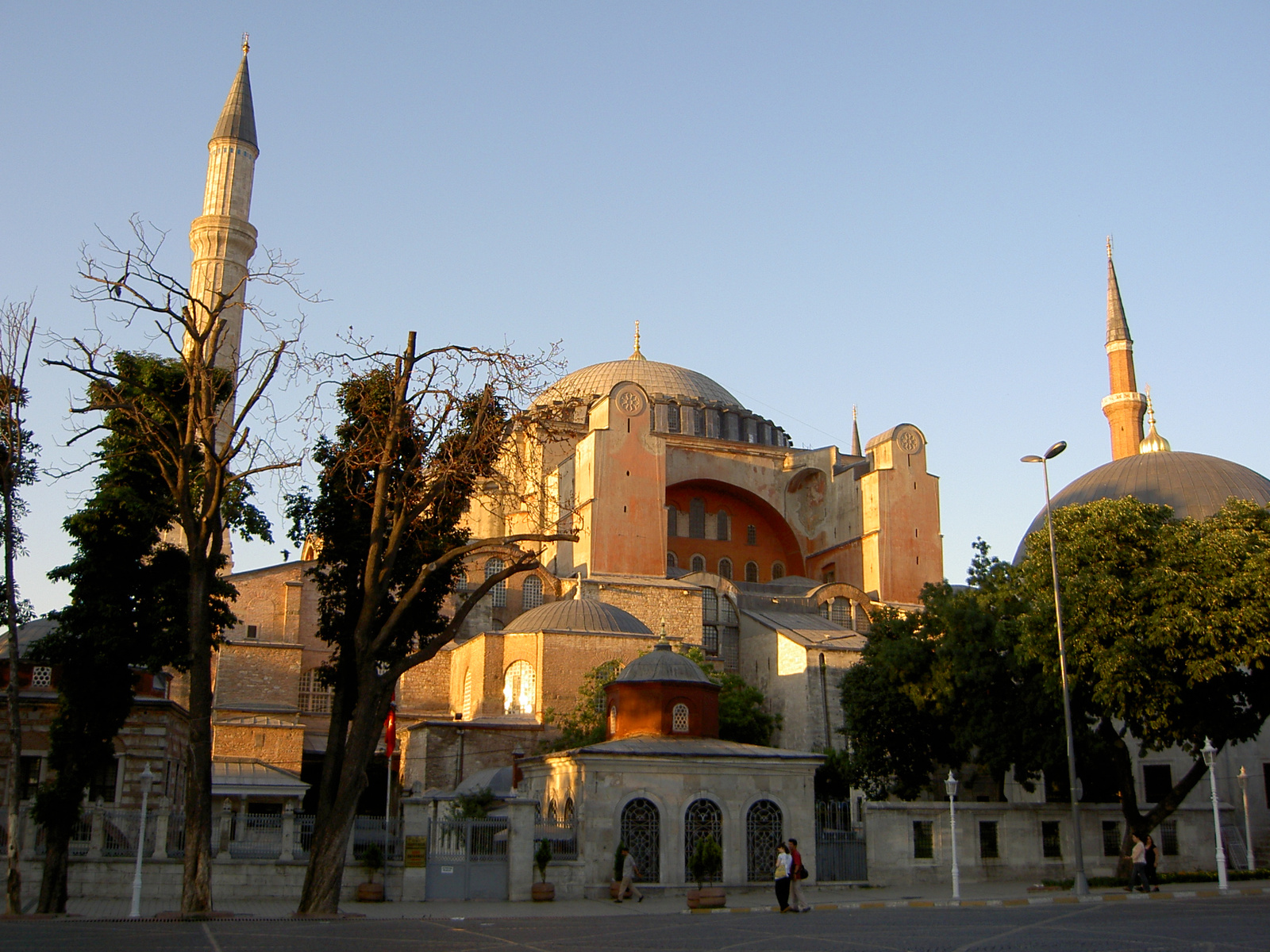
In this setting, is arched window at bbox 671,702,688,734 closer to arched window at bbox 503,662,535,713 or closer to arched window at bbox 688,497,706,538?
arched window at bbox 503,662,535,713

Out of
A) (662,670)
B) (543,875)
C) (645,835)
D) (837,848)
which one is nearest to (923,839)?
(837,848)

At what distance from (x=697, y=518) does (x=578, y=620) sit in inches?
486

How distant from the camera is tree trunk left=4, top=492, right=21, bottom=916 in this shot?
15.5 meters

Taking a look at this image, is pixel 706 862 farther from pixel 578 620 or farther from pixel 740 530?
pixel 740 530

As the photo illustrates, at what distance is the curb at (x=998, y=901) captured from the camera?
1705cm

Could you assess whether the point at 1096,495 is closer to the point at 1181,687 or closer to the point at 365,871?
the point at 1181,687

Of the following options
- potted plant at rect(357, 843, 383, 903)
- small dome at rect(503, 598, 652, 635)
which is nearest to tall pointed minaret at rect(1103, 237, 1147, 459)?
small dome at rect(503, 598, 652, 635)

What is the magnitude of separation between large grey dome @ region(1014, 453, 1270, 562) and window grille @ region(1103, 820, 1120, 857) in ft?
41.8

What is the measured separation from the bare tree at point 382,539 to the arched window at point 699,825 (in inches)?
245

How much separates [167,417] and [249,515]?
1880mm

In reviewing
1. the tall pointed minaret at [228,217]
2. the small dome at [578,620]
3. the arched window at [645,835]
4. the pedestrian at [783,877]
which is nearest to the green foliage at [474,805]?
the arched window at [645,835]

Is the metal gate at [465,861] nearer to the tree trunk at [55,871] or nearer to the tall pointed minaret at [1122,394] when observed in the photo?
the tree trunk at [55,871]

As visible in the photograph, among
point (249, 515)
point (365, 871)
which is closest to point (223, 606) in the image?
point (249, 515)

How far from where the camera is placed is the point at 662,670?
23312mm
